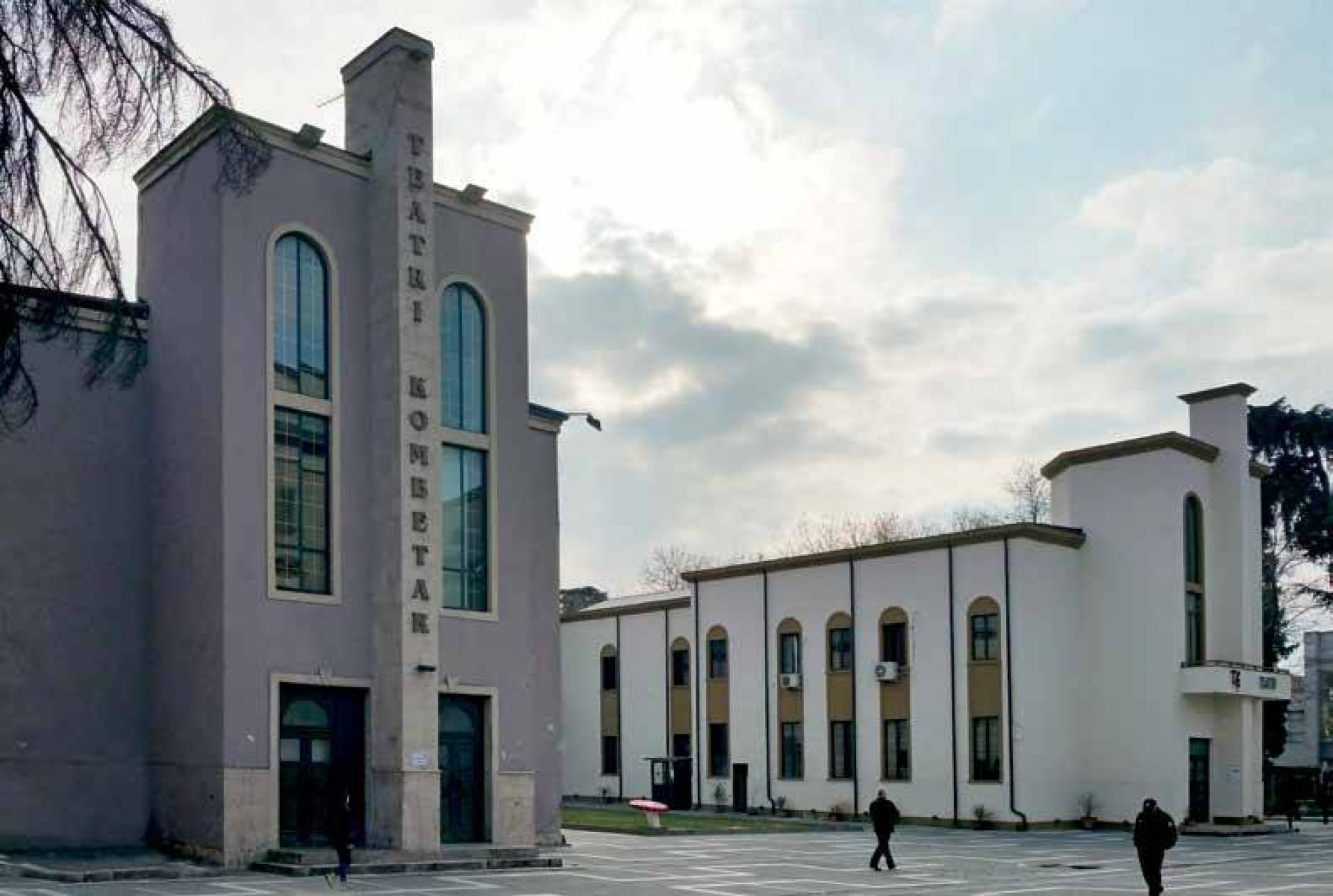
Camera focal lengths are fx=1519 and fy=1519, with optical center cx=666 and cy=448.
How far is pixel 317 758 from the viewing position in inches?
1128

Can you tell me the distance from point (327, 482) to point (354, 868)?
24.7ft

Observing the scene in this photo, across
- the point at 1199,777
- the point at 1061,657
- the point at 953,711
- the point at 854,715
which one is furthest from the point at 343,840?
the point at 1199,777

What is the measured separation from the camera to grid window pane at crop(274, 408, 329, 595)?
2869 cm

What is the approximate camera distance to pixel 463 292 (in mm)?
32750

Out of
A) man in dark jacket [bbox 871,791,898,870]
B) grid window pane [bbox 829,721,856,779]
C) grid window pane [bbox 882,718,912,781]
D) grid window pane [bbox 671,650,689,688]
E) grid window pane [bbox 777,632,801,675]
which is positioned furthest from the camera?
grid window pane [bbox 671,650,689,688]

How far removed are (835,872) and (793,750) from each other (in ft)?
74.6

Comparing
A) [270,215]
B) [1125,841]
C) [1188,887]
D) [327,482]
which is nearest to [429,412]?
[327,482]

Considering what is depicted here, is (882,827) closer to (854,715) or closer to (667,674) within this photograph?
(854,715)

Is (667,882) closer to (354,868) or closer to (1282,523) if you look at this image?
(354,868)

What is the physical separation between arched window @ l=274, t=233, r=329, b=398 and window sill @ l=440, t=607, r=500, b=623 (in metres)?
5.01

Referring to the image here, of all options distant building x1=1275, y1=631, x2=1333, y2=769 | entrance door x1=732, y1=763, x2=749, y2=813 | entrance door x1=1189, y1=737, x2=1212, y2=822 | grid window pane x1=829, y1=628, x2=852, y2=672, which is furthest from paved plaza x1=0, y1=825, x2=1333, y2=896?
distant building x1=1275, y1=631, x2=1333, y2=769

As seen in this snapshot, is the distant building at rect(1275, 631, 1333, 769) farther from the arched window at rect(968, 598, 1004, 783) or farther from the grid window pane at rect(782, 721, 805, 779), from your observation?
the arched window at rect(968, 598, 1004, 783)

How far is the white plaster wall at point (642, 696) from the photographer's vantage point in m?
58.6

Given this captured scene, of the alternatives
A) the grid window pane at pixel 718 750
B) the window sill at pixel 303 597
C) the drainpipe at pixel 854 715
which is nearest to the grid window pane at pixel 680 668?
the grid window pane at pixel 718 750
